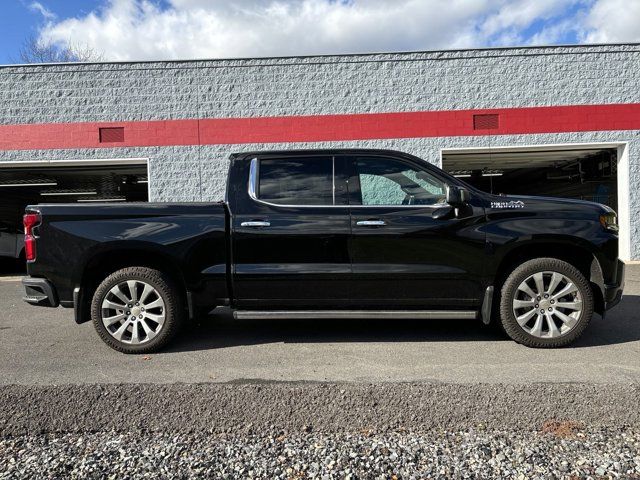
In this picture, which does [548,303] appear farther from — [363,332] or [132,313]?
[132,313]

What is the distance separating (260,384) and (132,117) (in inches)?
376

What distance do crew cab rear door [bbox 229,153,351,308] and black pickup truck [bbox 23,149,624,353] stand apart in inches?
0.4

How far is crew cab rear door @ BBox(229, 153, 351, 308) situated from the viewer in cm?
467

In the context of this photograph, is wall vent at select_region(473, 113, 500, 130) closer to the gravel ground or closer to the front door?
the front door

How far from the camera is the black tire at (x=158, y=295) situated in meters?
4.68

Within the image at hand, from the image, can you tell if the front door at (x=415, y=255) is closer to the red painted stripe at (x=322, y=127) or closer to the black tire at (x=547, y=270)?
the black tire at (x=547, y=270)

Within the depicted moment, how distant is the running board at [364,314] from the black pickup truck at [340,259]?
1 cm

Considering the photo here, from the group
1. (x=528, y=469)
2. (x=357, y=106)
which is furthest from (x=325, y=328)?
(x=357, y=106)

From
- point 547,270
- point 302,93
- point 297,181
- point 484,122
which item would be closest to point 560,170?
point 484,122

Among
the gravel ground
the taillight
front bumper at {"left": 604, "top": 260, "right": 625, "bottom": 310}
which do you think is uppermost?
the taillight

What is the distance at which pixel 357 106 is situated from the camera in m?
11.4

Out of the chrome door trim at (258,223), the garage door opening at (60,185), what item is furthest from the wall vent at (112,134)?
the chrome door trim at (258,223)

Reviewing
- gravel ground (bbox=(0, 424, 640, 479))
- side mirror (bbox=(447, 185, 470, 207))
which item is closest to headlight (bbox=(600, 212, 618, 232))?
side mirror (bbox=(447, 185, 470, 207))

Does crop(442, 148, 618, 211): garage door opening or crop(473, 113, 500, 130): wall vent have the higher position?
crop(473, 113, 500, 130): wall vent
